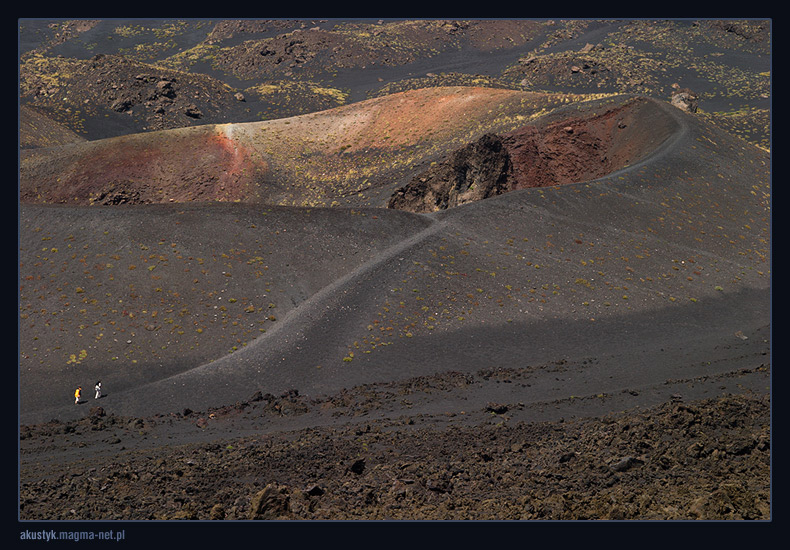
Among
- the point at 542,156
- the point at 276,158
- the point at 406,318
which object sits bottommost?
the point at 406,318

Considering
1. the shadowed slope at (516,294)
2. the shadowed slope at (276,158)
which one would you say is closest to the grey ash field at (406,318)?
the shadowed slope at (516,294)

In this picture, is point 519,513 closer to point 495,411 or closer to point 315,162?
point 495,411

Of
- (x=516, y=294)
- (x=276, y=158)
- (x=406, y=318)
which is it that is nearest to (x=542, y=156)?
(x=276, y=158)

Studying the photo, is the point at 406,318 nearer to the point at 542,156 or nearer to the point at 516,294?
the point at 516,294

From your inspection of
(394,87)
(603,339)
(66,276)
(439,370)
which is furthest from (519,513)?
(394,87)

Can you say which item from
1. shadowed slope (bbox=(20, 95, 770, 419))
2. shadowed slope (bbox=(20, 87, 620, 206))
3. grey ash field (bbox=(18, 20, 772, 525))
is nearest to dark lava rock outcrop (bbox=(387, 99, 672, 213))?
grey ash field (bbox=(18, 20, 772, 525))

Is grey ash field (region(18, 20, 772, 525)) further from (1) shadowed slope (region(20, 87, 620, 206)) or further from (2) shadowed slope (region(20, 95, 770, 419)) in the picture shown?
(1) shadowed slope (region(20, 87, 620, 206))
